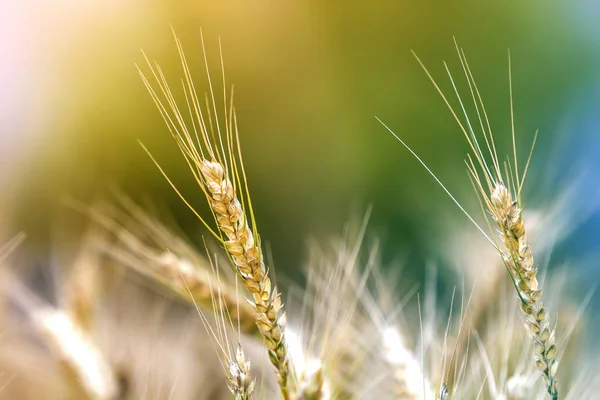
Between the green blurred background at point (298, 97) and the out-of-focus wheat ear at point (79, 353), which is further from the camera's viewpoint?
the green blurred background at point (298, 97)

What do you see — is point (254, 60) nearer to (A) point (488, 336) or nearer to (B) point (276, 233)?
(B) point (276, 233)

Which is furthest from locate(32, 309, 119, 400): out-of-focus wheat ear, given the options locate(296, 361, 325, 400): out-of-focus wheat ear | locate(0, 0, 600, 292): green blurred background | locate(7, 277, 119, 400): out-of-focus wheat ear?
locate(0, 0, 600, 292): green blurred background

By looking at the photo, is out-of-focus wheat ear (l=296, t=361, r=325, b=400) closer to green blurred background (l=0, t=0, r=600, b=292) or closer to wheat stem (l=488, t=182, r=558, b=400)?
wheat stem (l=488, t=182, r=558, b=400)

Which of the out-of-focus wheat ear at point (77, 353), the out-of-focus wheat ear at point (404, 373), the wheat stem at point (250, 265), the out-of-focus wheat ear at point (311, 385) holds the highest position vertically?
the wheat stem at point (250, 265)

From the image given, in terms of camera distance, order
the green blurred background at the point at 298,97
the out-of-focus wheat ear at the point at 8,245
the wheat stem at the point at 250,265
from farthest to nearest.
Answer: the green blurred background at the point at 298,97 < the out-of-focus wheat ear at the point at 8,245 < the wheat stem at the point at 250,265

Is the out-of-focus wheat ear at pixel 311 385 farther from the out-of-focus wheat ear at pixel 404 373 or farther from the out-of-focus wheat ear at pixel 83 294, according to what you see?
the out-of-focus wheat ear at pixel 83 294

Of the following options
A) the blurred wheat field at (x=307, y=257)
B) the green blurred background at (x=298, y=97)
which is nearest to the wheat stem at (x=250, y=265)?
the blurred wheat field at (x=307, y=257)

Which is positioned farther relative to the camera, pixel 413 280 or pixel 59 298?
pixel 413 280

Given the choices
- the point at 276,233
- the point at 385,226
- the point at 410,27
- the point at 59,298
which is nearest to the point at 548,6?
the point at 410,27
